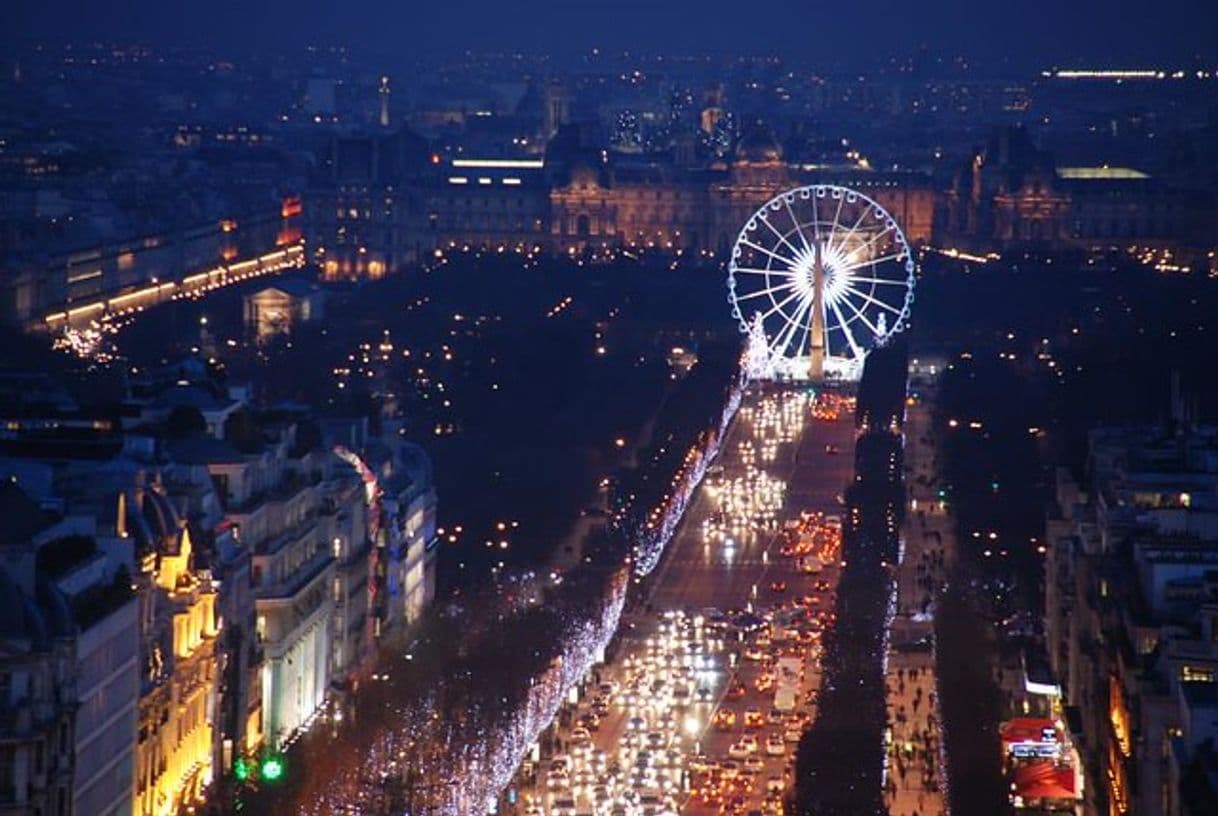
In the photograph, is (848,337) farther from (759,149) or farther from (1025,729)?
(759,149)

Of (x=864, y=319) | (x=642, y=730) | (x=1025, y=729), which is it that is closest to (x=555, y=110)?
(x=864, y=319)

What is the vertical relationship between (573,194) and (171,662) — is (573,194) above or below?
below

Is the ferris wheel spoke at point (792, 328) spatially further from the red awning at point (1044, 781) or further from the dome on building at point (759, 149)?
the red awning at point (1044, 781)

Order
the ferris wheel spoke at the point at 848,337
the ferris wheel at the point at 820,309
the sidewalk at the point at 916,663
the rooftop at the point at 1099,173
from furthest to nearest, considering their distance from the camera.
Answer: the rooftop at the point at 1099,173, the ferris wheel at the point at 820,309, the ferris wheel spoke at the point at 848,337, the sidewalk at the point at 916,663

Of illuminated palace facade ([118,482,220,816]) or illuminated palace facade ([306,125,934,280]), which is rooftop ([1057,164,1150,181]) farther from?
illuminated palace facade ([118,482,220,816])

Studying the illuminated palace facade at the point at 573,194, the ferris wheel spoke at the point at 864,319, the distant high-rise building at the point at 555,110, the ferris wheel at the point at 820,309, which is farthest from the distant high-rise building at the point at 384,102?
the ferris wheel spoke at the point at 864,319

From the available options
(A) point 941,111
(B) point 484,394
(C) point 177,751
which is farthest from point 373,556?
(A) point 941,111
